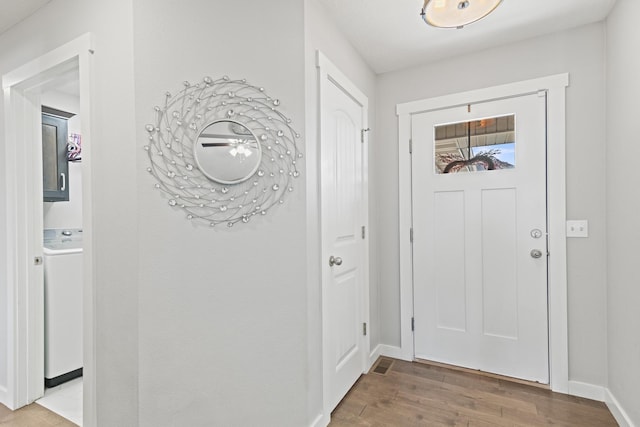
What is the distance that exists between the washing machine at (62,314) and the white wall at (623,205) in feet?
11.3

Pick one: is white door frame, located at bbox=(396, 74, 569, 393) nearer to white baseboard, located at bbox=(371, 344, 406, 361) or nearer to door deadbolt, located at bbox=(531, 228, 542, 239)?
door deadbolt, located at bbox=(531, 228, 542, 239)

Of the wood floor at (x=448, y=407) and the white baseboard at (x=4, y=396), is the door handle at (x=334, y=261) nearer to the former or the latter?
the wood floor at (x=448, y=407)

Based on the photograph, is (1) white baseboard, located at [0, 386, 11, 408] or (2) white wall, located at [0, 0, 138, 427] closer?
(2) white wall, located at [0, 0, 138, 427]

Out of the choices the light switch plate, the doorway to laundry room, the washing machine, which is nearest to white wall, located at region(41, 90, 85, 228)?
the doorway to laundry room

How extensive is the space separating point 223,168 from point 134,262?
548 millimetres

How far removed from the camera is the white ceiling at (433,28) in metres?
1.90

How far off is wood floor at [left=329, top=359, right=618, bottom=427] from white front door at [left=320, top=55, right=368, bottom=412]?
144 mm

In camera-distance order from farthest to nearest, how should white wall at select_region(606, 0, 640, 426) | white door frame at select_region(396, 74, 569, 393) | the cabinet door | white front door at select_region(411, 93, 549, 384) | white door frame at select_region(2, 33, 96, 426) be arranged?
the cabinet door → white front door at select_region(411, 93, 549, 384) → white door frame at select_region(396, 74, 569, 393) → white door frame at select_region(2, 33, 96, 426) → white wall at select_region(606, 0, 640, 426)

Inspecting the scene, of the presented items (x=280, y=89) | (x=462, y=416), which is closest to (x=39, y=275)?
(x=280, y=89)

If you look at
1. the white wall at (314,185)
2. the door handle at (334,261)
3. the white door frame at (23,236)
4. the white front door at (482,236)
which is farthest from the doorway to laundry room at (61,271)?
the white front door at (482,236)

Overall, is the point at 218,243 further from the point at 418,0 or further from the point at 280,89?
the point at 418,0

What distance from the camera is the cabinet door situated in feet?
8.23

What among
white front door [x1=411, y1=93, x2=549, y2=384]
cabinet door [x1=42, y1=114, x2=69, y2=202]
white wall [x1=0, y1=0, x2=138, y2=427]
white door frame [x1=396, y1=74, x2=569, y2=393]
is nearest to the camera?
white wall [x1=0, y1=0, x2=138, y2=427]

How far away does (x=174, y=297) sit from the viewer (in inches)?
54.5
